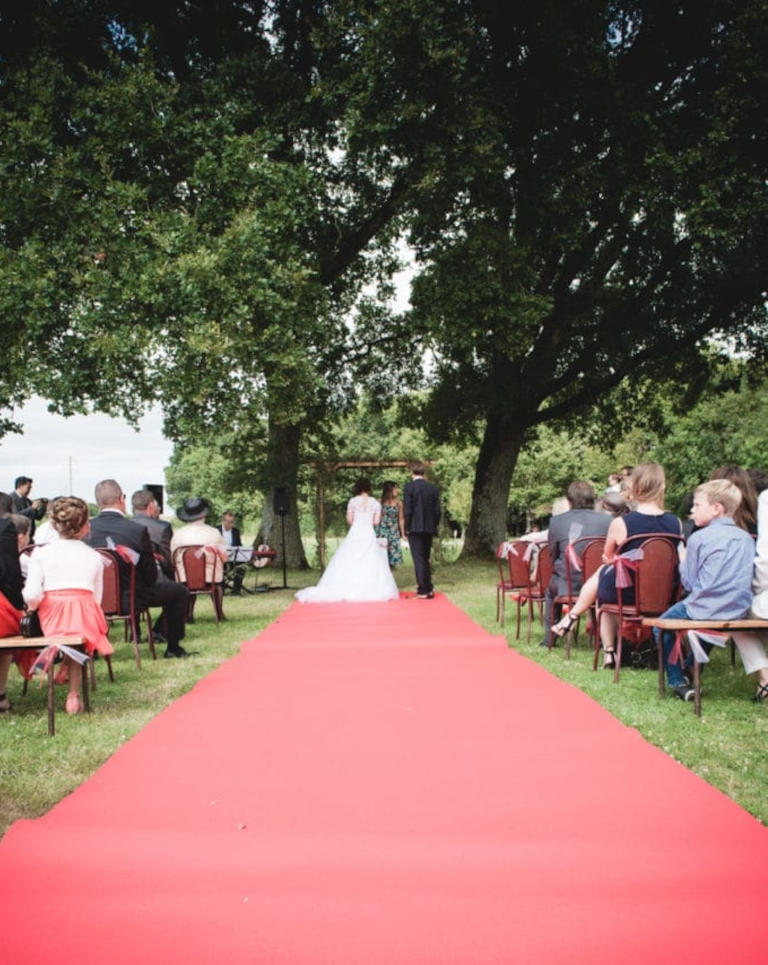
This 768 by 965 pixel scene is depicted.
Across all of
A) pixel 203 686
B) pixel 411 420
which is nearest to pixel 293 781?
pixel 203 686

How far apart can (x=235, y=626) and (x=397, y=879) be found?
8.87 meters

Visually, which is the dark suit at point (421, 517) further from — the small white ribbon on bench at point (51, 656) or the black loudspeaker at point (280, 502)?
the small white ribbon on bench at point (51, 656)

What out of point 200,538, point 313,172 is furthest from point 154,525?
point 313,172

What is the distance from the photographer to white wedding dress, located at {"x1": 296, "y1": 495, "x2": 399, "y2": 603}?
48.7 feet

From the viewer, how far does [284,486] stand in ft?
68.1

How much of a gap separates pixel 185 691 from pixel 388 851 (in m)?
3.90

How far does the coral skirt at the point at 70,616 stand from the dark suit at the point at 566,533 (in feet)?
14.3

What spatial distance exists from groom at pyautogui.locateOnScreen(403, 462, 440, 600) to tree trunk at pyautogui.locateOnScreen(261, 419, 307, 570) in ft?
19.3

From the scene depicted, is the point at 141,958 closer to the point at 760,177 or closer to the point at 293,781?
the point at 293,781

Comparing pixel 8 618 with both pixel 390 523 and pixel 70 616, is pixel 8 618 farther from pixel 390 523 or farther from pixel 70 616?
pixel 390 523

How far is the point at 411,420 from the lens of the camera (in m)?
24.3

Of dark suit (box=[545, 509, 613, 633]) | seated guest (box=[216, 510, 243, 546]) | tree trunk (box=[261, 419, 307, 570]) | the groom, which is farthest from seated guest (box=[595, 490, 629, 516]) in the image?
tree trunk (box=[261, 419, 307, 570])

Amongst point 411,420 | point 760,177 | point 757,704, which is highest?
point 760,177

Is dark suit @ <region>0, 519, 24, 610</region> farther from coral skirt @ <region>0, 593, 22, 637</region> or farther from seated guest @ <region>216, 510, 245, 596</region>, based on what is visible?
seated guest @ <region>216, 510, 245, 596</region>
